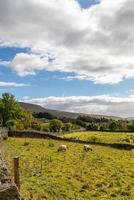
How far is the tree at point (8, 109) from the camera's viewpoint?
123 metres

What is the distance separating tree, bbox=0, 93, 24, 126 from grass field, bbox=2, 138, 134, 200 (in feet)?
233

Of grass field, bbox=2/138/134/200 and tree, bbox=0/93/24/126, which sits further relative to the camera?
tree, bbox=0/93/24/126

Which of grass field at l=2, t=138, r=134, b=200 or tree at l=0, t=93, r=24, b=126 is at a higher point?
tree at l=0, t=93, r=24, b=126

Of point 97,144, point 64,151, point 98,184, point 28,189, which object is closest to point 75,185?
point 98,184

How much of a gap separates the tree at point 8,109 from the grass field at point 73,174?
7099 centimetres

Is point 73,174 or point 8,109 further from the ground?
point 8,109

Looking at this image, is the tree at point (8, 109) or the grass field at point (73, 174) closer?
the grass field at point (73, 174)

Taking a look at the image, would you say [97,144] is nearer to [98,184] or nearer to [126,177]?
[126,177]

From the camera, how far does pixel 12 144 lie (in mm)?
54000

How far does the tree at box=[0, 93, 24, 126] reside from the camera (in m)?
123

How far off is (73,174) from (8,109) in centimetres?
8936

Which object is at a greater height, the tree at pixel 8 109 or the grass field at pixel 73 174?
the tree at pixel 8 109

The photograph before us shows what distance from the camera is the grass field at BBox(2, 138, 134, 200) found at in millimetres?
28438

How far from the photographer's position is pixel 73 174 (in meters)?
36.0
